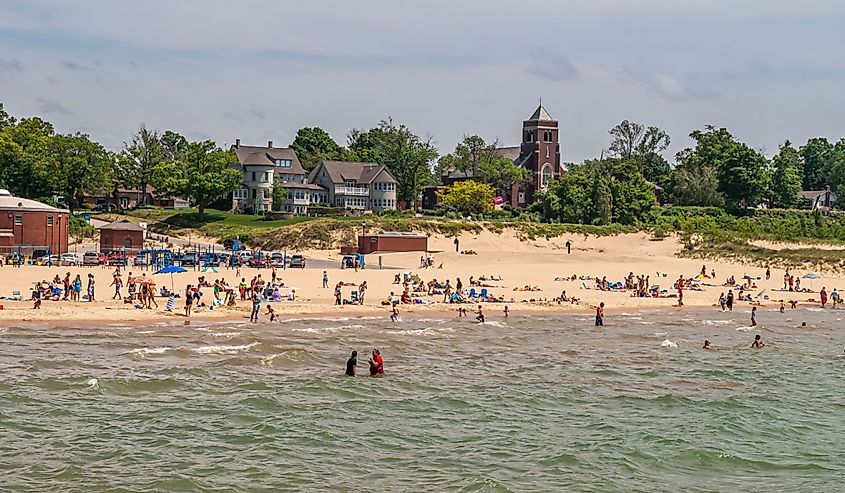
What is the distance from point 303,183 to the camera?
10219 centimetres

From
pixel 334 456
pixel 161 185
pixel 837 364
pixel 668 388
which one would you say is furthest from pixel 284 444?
pixel 161 185

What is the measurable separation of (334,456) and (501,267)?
41.1m

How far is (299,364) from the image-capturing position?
29156 millimetres

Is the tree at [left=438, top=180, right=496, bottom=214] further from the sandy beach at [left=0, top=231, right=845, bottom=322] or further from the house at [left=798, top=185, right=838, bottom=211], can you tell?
the house at [left=798, top=185, right=838, bottom=211]

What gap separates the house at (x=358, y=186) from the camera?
333 feet

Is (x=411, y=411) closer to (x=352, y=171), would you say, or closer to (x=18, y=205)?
(x=18, y=205)

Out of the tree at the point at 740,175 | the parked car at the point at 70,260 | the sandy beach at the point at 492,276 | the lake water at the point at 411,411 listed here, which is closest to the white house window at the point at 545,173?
the tree at the point at 740,175

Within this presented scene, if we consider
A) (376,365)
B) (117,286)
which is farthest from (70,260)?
(376,365)

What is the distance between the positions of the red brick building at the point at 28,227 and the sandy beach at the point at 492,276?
828 centimetres

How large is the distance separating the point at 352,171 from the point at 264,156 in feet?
33.4

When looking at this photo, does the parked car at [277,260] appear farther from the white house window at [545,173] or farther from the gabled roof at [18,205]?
the white house window at [545,173]

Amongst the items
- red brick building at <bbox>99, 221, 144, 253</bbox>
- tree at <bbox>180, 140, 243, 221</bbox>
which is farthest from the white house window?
red brick building at <bbox>99, 221, 144, 253</bbox>

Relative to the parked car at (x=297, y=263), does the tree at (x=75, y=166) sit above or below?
above

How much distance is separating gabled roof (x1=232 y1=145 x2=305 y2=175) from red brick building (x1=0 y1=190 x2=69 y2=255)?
122 ft
